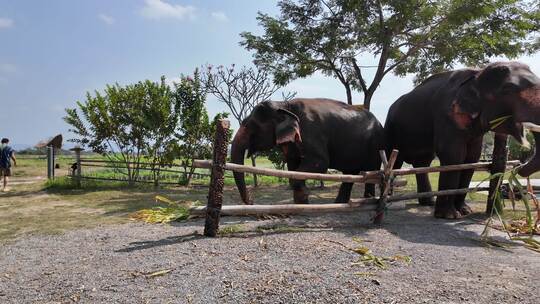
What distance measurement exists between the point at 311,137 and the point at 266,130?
83 centimetres

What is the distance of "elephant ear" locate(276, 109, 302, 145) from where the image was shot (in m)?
7.39

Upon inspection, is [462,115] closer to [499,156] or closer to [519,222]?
[499,156]

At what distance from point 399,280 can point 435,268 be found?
0.64m

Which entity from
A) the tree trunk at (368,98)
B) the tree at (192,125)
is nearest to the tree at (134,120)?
the tree at (192,125)

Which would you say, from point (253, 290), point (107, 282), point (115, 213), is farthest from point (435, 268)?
point (115, 213)

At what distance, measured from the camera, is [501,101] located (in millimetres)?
6738

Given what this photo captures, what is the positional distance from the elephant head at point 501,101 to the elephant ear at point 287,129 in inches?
104

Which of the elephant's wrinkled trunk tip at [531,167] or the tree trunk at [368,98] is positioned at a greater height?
the tree trunk at [368,98]

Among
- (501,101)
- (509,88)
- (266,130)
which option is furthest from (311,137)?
(509,88)

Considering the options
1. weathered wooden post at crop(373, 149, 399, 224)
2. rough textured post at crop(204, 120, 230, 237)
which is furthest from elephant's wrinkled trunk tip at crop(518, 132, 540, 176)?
rough textured post at crop(204, 120, 230, 237)

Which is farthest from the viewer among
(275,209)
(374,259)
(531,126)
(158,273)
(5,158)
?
(5,158)

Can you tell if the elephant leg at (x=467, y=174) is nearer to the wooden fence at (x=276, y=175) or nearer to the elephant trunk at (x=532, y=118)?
the wooden fence at (x=276, y=175)

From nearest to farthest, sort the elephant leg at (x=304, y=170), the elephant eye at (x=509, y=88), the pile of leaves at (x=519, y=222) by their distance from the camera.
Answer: the pile of leaves at (x=519, y=222), the elephant eye at (x=509, y=88), the elephant leg at (x=304, y=170)

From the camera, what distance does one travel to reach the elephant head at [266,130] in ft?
24.6
